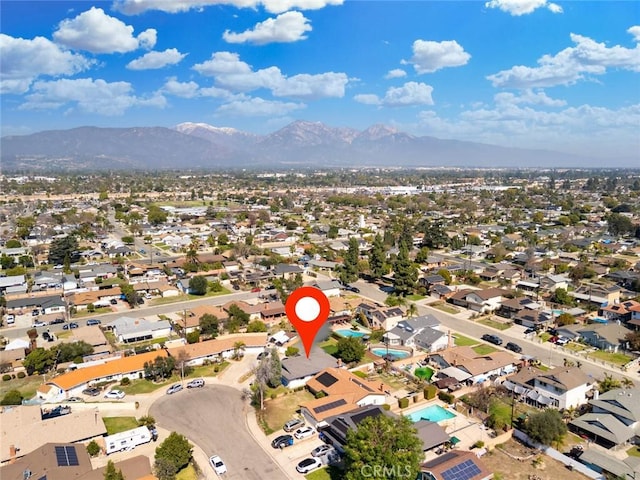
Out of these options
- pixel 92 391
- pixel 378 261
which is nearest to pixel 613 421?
pixel 92 391

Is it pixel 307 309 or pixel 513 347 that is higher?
pixel 307 309

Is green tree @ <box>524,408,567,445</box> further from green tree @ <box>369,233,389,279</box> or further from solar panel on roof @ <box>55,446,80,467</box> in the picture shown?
green tree @ <box>369,233,389,279</box>

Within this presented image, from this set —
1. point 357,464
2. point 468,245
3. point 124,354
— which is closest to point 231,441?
point 357,464

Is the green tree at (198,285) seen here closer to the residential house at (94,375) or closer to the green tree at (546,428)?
the residential house at (94,375)

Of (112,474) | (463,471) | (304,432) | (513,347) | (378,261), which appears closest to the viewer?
(112,474)

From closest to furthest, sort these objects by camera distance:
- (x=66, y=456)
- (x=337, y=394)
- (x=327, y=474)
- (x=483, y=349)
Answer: (x=66, y=456) < (x=327, y=474) < (x=337, y=394) < (x=483, y=349)

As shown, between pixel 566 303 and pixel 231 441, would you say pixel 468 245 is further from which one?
pixel 231 441

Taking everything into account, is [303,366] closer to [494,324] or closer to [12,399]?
[12,399]
